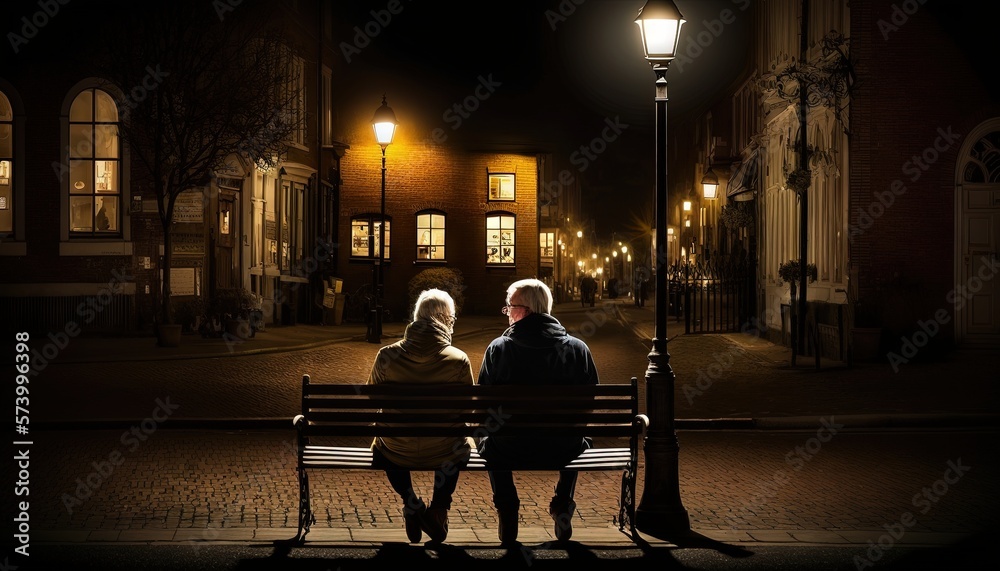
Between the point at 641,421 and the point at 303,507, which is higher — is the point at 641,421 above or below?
above

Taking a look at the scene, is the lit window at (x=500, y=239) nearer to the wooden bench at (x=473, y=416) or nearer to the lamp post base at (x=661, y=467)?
the lamp post base at (x=661, y=467)

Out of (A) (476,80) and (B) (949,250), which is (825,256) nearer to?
(B) (949,250)

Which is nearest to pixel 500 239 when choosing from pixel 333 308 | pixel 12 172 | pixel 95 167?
pixel 333 308

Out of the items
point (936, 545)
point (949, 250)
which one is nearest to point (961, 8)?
point (949, 250)

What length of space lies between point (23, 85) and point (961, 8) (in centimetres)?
1860

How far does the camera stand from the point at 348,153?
37.9 m

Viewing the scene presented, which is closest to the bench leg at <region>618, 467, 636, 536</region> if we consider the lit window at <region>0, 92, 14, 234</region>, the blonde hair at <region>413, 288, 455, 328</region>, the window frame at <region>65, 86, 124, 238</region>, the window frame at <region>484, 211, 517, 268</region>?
the blonde hair at <region>413, 288, 455, 328</region>

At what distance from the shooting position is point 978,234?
18312mm

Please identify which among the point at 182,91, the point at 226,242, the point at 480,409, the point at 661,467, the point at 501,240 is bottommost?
the point at 661,467

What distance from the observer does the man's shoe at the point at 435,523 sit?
6.58 metres

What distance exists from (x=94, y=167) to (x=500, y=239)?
1786 cm

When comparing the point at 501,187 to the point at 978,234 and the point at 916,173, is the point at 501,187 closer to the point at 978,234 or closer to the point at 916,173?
the point at 916,173

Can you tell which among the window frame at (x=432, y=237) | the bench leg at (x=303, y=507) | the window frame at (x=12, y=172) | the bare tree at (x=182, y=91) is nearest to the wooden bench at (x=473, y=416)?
the bench leg at (x=303, y=507)

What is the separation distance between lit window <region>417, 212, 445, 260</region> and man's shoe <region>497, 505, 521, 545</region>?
32.1m
